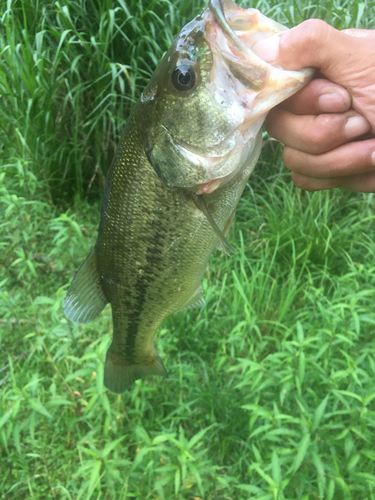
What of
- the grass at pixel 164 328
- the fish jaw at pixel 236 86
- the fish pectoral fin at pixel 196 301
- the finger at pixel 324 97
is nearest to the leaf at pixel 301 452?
the grass at pixel 164 328

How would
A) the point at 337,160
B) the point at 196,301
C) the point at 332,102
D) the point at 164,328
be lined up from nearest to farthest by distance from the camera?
1. the point at 332,102
2. the point at 337,160
3. the point at 196,301
4. the point at 164,328

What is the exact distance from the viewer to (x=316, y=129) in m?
1.16

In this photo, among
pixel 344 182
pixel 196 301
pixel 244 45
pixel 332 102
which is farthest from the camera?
pixel 196 301

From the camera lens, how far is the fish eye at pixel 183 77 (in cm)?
105

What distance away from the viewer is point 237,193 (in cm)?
124

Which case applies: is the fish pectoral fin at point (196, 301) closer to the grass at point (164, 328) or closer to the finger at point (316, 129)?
the grass at point (164, 328)

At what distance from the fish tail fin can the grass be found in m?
0.21

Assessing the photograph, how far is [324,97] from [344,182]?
1.48 ft

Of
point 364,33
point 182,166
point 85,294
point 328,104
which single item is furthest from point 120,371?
point 364,33

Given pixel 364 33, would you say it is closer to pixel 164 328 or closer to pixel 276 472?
pixel 276 472

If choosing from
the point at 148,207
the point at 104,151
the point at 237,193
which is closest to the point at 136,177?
the point at 148,207

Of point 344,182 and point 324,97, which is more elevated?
point 324,97

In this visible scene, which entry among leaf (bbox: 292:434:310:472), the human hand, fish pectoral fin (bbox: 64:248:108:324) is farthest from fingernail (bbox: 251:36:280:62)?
leaf (bbox: 292:434:310:472)

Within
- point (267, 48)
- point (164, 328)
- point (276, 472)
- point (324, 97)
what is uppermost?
point (267, 48)
